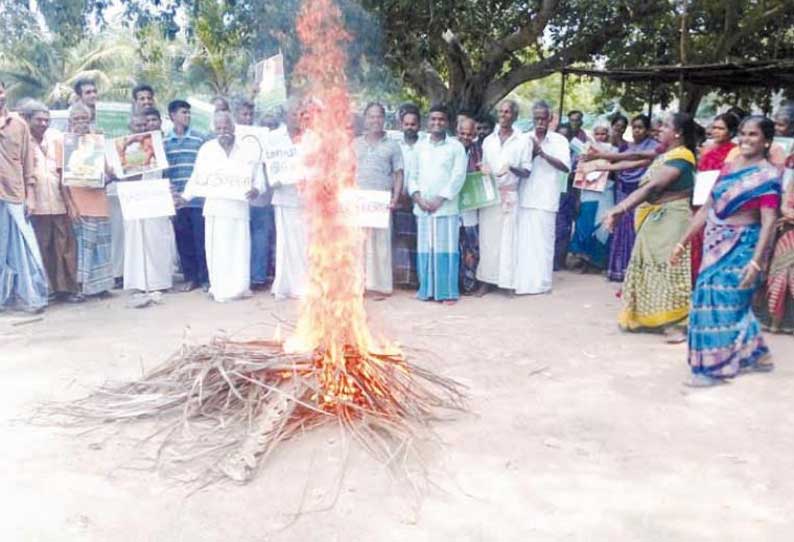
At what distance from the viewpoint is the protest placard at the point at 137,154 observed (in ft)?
22.9

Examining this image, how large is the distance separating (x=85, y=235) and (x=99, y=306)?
2.23 feet

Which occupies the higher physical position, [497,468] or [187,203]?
[187,203]

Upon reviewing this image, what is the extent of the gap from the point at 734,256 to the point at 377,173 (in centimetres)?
344

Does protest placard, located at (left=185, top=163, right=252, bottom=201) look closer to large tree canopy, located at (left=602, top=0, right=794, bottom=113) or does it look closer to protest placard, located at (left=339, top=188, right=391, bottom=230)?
protest placard, located at (left=339, top=188, right=391, bottom=230)

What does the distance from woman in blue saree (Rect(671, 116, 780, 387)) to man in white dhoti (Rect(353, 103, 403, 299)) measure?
10.3 ft

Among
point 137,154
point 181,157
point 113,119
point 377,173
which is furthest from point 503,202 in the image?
point 113,119

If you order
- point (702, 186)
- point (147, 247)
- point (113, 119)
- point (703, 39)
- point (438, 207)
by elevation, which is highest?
point (703, 39)

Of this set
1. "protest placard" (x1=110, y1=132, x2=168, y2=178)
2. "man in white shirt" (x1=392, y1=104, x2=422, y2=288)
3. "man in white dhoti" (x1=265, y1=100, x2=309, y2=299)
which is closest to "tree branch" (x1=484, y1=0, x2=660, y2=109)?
"man in white shirt" (x1=392, y1=104, x2=422, y2=288)

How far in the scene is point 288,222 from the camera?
24.0ft

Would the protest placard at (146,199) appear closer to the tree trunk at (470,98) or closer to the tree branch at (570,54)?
the tree branch at (570,54)

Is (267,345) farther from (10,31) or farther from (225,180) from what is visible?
(10,31)

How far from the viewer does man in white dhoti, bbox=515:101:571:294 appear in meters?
7.38

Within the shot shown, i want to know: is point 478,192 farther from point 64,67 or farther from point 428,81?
point 64,67

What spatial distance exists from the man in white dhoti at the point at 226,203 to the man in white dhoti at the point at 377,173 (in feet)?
3.23
